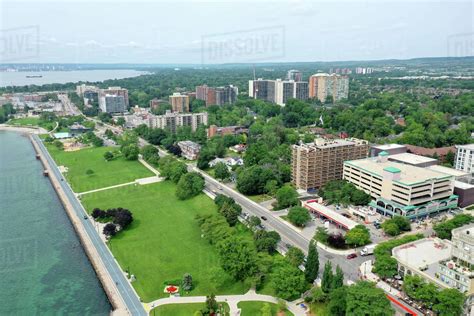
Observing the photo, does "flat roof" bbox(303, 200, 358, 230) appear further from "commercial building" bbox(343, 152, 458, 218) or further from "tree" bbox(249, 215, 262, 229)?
"tree" bbox(249, 215, 262, 229)

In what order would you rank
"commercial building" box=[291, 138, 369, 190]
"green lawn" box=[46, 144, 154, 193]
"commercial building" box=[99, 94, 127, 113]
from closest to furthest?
"commercial building" box=[291, 138, 369, 190] < "green lawn" box=[46, 144, 154, 193] < "commercial building" box=[99, 94, 127, 113]

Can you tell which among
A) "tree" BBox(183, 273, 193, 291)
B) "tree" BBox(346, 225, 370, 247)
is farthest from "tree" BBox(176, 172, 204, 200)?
"tree" BBox(346, 225, 370, 247)

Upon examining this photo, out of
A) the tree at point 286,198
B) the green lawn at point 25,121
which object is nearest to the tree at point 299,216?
the tree at point 286,198

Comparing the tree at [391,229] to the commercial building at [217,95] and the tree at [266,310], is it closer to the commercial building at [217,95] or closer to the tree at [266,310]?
the tree at [266,310]

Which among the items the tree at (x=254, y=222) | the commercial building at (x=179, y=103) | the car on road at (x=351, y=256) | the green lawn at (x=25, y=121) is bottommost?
the car on road at (x=351, y=256)

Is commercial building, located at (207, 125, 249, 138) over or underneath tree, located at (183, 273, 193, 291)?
over

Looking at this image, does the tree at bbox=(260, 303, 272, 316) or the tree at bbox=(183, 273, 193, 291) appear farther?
the tree at bbox=(183, 273, 193, 291)

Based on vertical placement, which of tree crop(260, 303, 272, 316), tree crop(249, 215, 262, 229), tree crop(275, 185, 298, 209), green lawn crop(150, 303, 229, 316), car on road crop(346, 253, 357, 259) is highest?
tree crop(275, 185, 298, 209)
